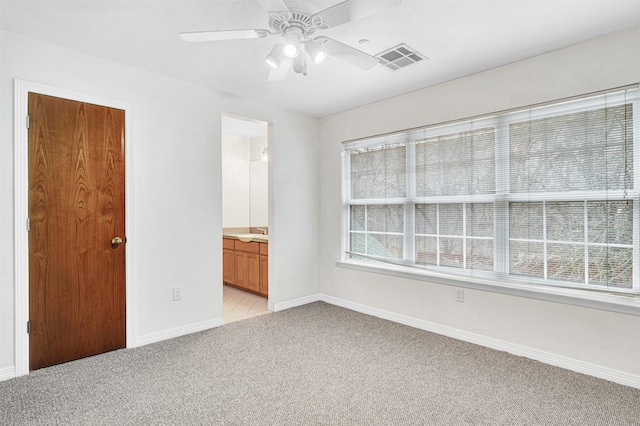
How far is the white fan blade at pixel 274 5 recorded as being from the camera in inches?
65.9

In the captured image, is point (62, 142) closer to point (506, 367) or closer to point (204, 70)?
point (204, 70)

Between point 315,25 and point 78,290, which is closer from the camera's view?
point 315,25

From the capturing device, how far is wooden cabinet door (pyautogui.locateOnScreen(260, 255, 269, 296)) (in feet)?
15.3

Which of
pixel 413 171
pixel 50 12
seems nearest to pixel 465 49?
pixel 413 171

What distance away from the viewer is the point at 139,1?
2.07m

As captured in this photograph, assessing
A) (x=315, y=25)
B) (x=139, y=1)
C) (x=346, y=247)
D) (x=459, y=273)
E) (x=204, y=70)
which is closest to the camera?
(x=315, y=25)

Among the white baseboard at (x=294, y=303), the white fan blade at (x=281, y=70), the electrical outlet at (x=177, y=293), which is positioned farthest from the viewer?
the white baseboard at (x=294, y=303)

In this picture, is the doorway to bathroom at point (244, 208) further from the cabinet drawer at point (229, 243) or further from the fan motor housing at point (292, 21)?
the fan motor housing at point (292, 21)

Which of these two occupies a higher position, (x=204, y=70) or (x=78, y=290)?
(x=204, y=70)

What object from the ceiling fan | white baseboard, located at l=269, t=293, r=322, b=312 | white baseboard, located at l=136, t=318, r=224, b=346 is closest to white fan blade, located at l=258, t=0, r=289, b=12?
the ceiling fan

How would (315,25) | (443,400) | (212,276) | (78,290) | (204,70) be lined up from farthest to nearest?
(212,276), (204,70), (78,290), (443,400), (315,25)

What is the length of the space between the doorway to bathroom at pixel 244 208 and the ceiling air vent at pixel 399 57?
2.59 meters

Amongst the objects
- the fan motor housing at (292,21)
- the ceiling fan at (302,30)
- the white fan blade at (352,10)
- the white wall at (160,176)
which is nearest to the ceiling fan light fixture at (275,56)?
the ceiling fan at (302,30)

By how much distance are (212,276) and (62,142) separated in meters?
1.78
